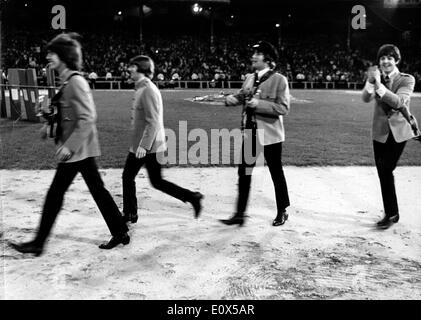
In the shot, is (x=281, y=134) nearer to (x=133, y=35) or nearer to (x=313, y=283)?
(x=313, y=283)

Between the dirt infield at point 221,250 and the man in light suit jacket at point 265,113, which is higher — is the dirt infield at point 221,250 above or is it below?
below

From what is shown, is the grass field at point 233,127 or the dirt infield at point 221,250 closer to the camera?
the dirt infield at point 221,250

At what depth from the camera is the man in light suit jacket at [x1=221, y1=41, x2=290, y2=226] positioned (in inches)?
180

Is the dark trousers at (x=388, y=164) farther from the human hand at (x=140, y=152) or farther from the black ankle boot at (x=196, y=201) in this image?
the human hand at (x=140, y=152)

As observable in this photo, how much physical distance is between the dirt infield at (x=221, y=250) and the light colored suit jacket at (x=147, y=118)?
90 cm

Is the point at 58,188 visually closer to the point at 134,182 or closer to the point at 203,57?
the point at 134,182

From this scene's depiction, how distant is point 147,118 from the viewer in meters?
4.44

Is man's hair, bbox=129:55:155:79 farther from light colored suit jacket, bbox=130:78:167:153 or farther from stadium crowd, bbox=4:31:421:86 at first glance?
stadium crowd, bbox=4:31:421:86

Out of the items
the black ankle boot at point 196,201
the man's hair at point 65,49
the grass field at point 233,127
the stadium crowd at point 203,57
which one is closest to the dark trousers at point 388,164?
the black ankle boot at point 196,201

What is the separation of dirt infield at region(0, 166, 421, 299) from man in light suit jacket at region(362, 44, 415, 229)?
352 mm

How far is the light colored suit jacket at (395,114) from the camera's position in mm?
4637

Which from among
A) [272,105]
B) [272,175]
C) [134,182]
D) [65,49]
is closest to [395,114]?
[272,105]

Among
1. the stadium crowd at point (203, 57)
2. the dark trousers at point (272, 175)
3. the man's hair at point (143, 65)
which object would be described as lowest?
the dark trousers at point (272, 175)
